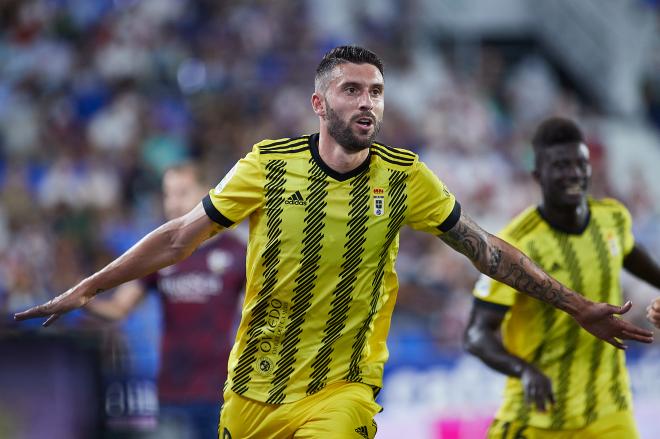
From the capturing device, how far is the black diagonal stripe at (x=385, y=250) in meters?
4.92

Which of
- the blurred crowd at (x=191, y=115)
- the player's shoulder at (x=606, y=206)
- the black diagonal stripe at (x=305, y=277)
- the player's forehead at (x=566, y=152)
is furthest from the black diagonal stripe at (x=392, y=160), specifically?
the blurred crowd at (x=191, y=115)

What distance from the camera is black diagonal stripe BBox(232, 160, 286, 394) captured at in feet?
15.9

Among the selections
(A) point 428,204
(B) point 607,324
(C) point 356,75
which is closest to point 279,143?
(C) point 356,75

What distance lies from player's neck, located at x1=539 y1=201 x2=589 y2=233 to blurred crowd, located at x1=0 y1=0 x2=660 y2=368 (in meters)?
4.84

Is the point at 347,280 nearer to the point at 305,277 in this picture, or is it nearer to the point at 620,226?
the point at 305,277

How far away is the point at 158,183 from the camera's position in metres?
12.9

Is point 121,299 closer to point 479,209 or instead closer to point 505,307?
point 505,307

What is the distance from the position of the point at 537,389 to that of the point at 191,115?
9537mm

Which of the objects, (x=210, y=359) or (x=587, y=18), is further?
(x=587, y=18)

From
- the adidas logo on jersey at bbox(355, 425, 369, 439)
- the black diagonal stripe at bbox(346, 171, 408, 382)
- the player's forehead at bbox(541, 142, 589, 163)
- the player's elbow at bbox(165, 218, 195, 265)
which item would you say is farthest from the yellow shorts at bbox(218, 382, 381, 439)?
the player's forehead at bbox(541, 142, 589, 163)

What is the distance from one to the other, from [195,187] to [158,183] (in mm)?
5311

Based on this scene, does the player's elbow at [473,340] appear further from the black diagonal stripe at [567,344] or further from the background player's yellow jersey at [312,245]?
the background player's yellow jersey at [312,245]

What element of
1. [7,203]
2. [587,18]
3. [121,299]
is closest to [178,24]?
[7,203]

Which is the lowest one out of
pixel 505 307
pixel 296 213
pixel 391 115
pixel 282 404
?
pixel 282 404
